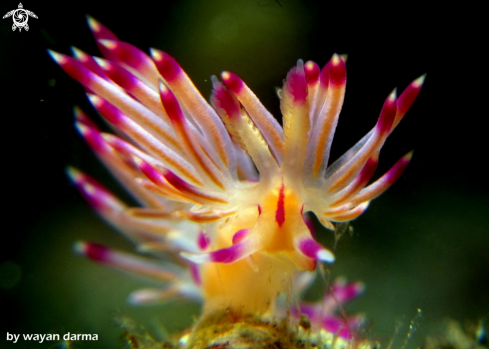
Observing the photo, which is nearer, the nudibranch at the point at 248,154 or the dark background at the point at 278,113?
the nudibranch at the point at 248,154

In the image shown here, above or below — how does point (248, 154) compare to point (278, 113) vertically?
below

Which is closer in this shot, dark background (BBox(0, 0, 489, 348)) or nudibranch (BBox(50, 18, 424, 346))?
nudibranch (BBox(50, 18, 424, 346))

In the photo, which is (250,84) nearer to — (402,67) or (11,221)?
(402,67)

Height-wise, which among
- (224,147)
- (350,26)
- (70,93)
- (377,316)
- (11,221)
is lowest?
(377,316)

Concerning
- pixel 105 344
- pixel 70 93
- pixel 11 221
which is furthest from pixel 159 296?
pixel 70 93

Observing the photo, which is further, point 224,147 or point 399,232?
point 399,232
